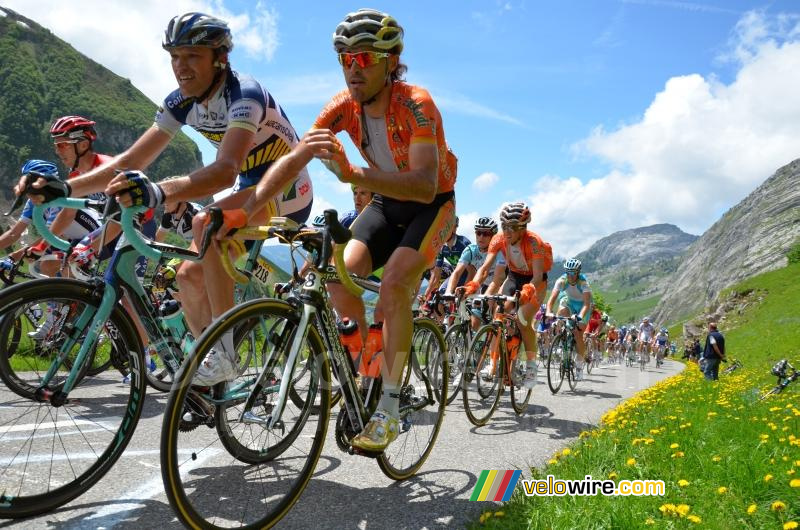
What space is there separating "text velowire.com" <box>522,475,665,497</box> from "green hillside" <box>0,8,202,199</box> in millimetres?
164813

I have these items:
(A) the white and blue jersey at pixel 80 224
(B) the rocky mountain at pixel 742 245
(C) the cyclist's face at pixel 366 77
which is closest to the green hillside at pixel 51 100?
(B) the rocky mountain at pixel 742 245

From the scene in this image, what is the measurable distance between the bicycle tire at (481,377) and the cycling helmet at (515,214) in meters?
1.62

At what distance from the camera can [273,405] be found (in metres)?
2.96

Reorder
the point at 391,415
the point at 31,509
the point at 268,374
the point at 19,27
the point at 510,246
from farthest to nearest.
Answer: the point at 19,27 → the point at 510,246 → the point at 391,415 → the point at 268,374 → the point at 31,509

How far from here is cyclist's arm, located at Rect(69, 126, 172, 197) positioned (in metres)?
3.42

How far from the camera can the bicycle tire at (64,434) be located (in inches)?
102

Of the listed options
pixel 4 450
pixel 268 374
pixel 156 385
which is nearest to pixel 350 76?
pixel 268 374

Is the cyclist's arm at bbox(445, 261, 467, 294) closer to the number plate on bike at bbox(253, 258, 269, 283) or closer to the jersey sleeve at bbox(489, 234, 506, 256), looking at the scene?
the jersey sleeve at bbox(489, 234, 506, 256)

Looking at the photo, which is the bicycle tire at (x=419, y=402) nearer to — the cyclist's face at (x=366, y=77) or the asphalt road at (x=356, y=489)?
the asphalt road at (x=356, y=489)

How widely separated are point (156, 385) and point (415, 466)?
2.61 meters

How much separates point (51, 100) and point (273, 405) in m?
185

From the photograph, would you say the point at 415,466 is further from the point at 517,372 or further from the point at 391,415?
the point at 517,372

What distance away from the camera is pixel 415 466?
405 centimetres

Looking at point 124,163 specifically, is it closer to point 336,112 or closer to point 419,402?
point 336,112
